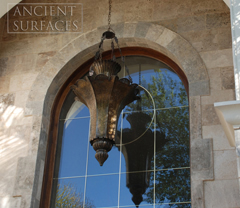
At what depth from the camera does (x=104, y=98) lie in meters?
5.80

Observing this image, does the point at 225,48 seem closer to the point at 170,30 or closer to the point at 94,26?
the point at 170,30

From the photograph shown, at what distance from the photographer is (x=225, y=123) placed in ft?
13.5

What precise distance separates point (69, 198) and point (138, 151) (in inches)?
41.7

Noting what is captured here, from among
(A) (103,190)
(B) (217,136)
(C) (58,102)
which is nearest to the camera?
(B) (217,136)

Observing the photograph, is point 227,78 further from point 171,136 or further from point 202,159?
point 202,159

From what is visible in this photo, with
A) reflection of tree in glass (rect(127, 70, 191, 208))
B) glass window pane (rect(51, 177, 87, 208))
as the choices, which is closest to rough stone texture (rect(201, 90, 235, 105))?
reflection of tree in glass (rect(127, 70, 191, 208))

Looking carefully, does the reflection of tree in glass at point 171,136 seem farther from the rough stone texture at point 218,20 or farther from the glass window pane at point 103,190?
the rough stone texture at point 218,20

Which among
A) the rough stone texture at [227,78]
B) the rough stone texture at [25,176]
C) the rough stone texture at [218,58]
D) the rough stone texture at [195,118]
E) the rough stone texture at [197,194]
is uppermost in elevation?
the rough stone texture at [218,58]

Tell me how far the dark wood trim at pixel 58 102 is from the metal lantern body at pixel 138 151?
78 centimetres

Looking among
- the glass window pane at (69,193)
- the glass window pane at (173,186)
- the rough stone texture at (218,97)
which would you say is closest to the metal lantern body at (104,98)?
the glass window pane at (69,193)

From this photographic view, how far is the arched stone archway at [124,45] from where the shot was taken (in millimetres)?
5668

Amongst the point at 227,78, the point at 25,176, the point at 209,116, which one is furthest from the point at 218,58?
the point at 25,176

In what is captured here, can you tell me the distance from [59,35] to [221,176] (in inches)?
130

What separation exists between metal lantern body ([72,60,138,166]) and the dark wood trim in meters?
0.76
